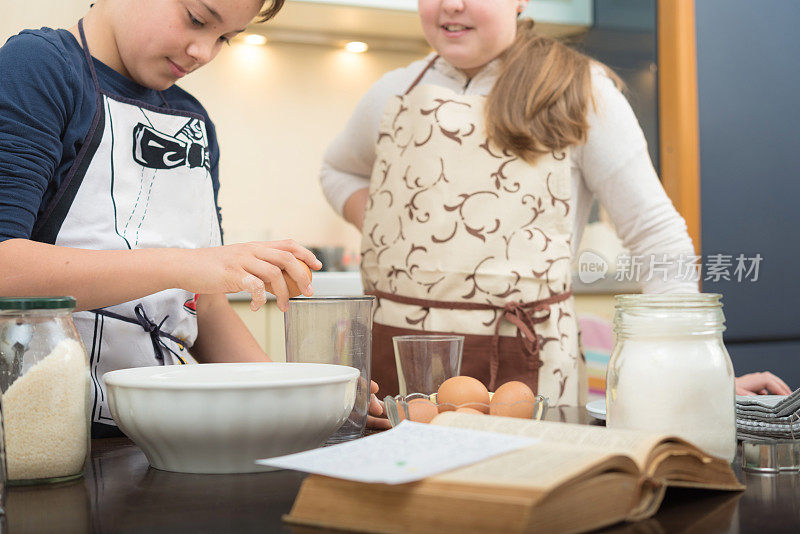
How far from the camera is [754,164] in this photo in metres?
2.47

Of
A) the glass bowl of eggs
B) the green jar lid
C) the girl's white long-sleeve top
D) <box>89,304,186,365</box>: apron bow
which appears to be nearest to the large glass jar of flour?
the green jar lid

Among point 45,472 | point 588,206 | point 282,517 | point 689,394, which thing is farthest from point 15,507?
point 588,206

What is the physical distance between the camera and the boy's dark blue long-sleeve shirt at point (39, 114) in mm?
Result: 820

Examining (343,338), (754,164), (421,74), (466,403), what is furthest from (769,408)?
(754,164)

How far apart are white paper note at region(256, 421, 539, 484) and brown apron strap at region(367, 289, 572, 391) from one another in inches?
30.1

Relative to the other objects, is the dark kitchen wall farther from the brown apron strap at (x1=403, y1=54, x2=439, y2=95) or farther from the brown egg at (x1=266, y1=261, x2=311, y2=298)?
the brown egg at (x1=266, y1=261, x2=311, y2=298)

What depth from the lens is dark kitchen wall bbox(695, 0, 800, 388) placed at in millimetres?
2436

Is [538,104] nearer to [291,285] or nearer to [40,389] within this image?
[291,285]

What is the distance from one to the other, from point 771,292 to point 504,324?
146 centimetres

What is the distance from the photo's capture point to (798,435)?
2.35ft

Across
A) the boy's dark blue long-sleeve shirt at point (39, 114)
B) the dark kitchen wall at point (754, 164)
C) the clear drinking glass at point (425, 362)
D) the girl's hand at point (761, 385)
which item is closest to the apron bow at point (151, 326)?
the boy's dark blue long-sleeve shirt at point (39, 114)

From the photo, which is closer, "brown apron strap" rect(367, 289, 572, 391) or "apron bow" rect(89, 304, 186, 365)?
"apron bow" rect(89, 304, 186, 365)

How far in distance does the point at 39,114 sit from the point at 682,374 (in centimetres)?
69

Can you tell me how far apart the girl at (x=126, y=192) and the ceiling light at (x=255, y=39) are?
1797 mm
